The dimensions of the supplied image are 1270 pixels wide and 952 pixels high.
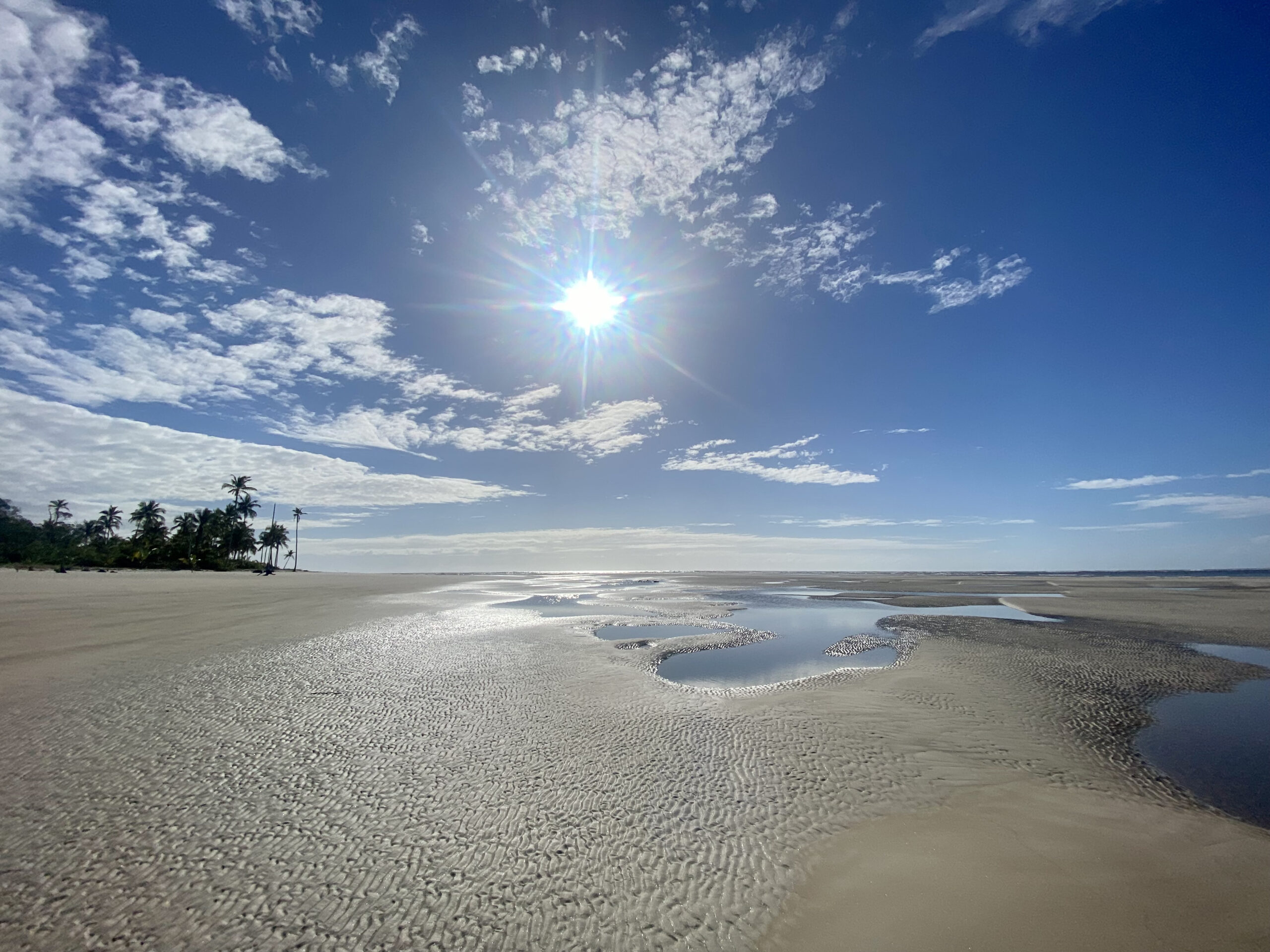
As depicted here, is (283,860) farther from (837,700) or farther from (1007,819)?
(837,700)

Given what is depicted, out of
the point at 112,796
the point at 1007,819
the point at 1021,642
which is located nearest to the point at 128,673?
the point at 112,796

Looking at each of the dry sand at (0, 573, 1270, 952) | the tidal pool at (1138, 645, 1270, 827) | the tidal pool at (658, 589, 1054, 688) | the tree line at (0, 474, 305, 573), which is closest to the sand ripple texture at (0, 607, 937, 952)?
the dry sand at (0, 573, 1270, 952)

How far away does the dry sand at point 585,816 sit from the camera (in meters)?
6.03

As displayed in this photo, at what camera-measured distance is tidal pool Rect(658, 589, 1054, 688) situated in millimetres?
19312

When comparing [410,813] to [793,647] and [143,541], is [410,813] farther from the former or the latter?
[143,541]

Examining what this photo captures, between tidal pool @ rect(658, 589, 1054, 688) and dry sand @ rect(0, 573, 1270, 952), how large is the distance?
2.34m

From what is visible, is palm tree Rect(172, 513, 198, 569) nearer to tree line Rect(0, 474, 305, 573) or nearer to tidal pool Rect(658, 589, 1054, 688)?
tree line Rect(0, 474, 305, 573)

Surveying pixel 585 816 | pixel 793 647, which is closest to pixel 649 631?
pixel 793 647

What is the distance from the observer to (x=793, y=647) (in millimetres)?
25547

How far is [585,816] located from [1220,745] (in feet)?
52.2

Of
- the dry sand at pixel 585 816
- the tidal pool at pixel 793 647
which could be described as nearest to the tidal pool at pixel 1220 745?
the dry sand at pixel 585 816

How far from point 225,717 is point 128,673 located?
6557 millimetres

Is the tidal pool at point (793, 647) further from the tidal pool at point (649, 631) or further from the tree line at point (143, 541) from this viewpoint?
the tree line at point (143, 541)

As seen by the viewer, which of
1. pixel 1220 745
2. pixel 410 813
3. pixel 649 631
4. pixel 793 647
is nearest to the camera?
pixel 410 813
